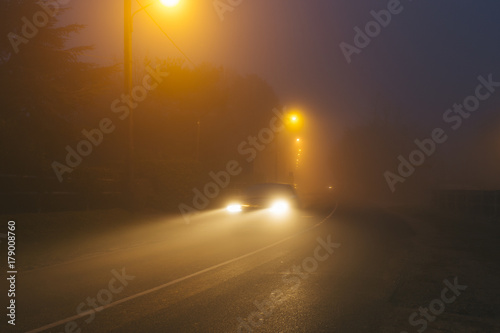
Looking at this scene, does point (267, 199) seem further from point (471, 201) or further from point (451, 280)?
point (471, 201)

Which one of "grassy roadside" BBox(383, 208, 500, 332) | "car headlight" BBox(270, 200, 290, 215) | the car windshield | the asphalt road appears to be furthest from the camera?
"car headlight" BBox(270, 200, 290, 215)

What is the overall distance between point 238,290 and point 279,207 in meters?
16.5

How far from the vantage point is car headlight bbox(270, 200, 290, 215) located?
2400 centimetres

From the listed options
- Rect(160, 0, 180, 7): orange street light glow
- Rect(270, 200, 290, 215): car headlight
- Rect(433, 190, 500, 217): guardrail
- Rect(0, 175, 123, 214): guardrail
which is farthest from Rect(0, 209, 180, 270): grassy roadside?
Rect(433, 190, 500, 217): guardrail

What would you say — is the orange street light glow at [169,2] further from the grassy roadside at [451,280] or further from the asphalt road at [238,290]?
the grassy roadside at [451,280]

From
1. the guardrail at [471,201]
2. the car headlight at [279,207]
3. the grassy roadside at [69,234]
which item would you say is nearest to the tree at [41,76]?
the grassy roadside at [69,234]

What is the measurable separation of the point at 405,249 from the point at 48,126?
15644 millimetres

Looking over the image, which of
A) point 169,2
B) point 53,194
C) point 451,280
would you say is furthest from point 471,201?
point 53,194

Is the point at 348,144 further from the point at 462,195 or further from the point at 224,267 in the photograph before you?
the point at 224,267

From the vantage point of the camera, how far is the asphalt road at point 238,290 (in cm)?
618

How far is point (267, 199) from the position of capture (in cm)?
2372

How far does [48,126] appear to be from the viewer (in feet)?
70.9

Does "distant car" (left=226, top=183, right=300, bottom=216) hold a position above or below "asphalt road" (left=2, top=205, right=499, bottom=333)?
above

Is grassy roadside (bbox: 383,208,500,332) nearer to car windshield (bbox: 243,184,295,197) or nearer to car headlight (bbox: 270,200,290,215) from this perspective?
car headlight (bbox: 270,200,290,215)
